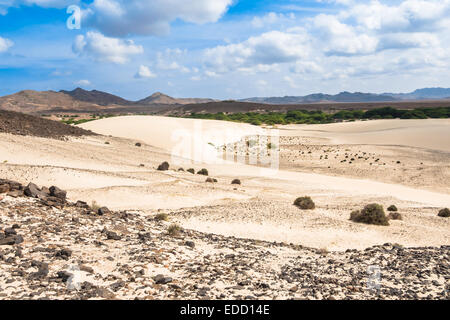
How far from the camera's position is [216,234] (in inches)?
543

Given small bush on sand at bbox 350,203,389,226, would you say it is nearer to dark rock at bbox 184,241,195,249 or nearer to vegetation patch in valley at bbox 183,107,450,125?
dark rock at bbox 184,241,195,249

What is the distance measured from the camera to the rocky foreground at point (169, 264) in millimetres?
7398

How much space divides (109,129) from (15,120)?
21.2 metres

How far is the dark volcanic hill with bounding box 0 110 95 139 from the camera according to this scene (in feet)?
110

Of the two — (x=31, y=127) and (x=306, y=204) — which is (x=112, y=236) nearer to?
(x=306, y=204)

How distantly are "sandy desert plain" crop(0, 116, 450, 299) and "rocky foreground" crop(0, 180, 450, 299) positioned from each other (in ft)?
0.11

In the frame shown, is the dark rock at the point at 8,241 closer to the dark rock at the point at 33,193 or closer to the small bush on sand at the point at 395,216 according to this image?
the dark rock at the point at 33,193

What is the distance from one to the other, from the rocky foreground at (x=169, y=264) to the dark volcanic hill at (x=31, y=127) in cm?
2363

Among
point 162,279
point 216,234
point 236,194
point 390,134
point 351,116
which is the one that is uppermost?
point 351,116

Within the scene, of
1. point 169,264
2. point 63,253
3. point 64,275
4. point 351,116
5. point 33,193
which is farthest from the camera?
point 351,116

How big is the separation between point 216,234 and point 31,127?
29.5 meters

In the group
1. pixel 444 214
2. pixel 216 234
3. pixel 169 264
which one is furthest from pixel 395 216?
pixel 169 264
